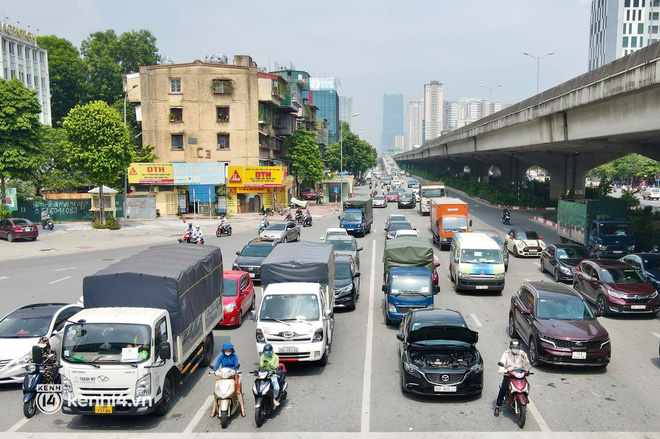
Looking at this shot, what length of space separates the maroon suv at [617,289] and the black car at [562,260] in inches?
142

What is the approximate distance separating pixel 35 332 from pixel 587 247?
25603 millimetres

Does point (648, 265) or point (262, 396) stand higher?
point (648, 265)

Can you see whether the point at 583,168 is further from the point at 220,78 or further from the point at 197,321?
the point at 197,321

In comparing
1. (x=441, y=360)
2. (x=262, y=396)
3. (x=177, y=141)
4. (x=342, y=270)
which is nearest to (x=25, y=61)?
(x=177, y=141)

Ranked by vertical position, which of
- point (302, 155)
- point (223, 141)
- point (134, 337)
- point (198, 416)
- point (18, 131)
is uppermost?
point (223, 141)

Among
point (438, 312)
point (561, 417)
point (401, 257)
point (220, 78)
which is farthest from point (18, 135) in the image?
point (561, 417)

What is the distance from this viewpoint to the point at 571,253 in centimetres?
2628

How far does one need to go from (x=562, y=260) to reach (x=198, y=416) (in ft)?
62.6

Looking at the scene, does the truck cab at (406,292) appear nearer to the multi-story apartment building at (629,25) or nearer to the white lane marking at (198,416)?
the white lane marking at (198,416)

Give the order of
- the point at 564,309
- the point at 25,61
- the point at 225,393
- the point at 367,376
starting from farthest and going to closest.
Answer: the point at 25,61 < the point at 564,309 < the point at 367,376 < the point at 225,393

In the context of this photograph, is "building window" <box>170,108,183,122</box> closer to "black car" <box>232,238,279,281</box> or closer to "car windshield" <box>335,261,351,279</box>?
"black car" <box>232,238,279,281</box>

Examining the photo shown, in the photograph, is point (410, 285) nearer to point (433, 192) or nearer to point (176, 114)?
point (433, 192)

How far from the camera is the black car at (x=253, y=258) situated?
80.4ft

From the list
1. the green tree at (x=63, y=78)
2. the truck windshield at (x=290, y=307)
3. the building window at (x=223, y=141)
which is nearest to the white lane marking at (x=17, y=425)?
Result: the truck windshield at (x=290, y=307)
